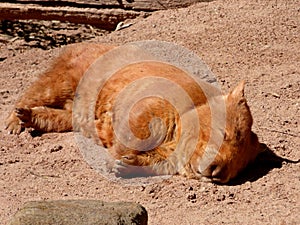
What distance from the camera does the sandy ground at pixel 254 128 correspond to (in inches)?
233

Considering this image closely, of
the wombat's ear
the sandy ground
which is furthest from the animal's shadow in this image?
the wombat's ear

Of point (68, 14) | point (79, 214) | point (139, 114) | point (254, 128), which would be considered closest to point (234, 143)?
point (139, 114)

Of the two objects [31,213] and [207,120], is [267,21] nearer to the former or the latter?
[207,120]

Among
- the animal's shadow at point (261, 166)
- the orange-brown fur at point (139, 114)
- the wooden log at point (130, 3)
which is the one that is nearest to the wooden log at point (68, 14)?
the wooden log at point (130, 3)

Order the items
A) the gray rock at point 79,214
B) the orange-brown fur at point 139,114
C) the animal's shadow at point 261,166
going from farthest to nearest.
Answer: the animal's shadow at point 261,166
the orange-brown fur at point 139,114
the gray rock at point 79,214

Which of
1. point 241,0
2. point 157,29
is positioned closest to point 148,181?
point 157,29

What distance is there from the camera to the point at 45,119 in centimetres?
748

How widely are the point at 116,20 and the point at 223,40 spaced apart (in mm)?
1589

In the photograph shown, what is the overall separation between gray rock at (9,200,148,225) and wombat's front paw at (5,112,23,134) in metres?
2.62

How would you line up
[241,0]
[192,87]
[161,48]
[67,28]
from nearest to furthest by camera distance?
1. [192,87]
2. [161,48]
3. [241,0]
4. [67,28]

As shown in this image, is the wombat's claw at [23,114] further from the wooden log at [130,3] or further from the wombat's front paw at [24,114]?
the wooden log at [130,3]

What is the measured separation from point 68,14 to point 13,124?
2.51 metres

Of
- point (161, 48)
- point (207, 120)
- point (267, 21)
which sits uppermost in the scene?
point (267, 21)

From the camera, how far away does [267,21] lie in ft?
29.5
